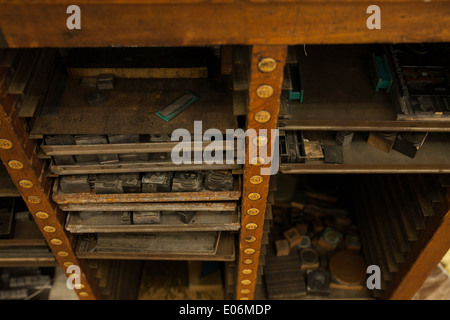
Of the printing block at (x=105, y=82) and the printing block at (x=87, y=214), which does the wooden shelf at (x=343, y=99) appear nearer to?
the printing block at (x=105, y=82)

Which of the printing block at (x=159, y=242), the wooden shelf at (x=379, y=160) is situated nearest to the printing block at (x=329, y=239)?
the printing block at (x=159, y=242)

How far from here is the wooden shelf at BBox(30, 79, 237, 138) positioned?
8.17 feet

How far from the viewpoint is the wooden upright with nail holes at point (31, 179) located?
88.7 inches

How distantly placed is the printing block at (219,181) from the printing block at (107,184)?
0.55 metres

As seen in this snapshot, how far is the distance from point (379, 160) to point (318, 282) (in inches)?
65.0

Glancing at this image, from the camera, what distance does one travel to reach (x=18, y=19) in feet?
6.01

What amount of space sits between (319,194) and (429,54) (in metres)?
2.01

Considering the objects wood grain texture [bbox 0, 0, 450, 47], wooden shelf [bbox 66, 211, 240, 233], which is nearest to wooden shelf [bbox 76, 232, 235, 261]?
wooden shelf [bbox 66, 211, 240, 233]

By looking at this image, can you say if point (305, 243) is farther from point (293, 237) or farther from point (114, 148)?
point (114, 148)

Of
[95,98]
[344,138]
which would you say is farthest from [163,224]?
[344,138]

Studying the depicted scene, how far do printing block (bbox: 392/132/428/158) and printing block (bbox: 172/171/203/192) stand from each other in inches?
48.2

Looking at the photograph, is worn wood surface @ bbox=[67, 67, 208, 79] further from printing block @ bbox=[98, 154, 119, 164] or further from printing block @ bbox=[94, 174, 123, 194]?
printing block @ bbox=[94, 174, 123, 194]

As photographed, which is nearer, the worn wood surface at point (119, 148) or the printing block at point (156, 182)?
the worn wood surface at point (119, 148)

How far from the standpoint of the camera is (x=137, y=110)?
2.56m
